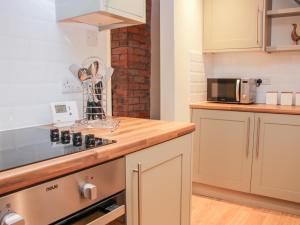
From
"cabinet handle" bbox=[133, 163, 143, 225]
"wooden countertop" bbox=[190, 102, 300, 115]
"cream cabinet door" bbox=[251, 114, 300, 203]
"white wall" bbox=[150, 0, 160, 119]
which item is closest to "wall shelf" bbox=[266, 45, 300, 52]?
"wooden countertop" bbox=[190, 102, 300, 115]

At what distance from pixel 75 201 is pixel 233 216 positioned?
1917mm

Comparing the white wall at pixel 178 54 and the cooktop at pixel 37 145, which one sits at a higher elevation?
the white wall at pixel 178 54

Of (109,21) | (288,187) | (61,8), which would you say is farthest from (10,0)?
(288,187)

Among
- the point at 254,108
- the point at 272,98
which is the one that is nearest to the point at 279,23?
the point at 272,98

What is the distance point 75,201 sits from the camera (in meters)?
0.95

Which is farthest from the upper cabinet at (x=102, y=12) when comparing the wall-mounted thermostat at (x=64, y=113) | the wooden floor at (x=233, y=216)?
the wooden floor at (x=233, y=216)

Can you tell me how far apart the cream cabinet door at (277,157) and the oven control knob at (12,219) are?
2205 millimetres

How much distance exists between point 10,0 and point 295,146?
2.29 meters

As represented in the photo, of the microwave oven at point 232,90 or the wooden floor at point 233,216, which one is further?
the microwave oven at point 232,90

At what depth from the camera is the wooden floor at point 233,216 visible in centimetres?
239

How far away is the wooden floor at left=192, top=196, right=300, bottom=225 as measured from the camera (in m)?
2.39

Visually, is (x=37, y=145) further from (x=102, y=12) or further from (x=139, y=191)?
(x=102, y=12)

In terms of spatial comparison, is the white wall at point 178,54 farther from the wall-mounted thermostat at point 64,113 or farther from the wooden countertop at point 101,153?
the wall-mounted thermostat at point 64,113

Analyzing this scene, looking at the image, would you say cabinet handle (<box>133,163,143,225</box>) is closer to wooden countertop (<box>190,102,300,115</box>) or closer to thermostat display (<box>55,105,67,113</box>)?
thermostat display (<box>55,105,67,113</box>)
